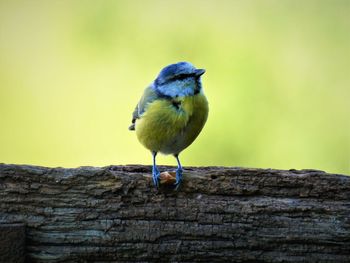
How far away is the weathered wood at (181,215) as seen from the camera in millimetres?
1828

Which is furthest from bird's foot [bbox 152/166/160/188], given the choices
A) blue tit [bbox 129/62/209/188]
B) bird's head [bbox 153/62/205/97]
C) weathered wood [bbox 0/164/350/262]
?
bird's head [bbox 153/62/205/97]

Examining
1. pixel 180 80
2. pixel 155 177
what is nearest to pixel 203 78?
pixel 180 80

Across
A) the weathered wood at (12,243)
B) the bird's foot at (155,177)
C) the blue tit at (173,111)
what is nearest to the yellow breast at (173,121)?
the blue tit at (173,111)

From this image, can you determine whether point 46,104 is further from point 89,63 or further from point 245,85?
point 245,85

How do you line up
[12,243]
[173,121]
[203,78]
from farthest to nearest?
[203,78] < [173,121] < [12,243]

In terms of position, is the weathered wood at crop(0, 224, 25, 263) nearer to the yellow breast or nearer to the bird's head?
the yellow breast

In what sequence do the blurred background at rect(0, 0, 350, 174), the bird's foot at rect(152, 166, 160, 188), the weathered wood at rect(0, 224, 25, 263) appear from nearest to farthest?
the weathered wood at rect(0, 224, 25, 263), the bird's foot at rect(152, 166, 160, 188), the blurred background at rect(0, 0, 350, 174)

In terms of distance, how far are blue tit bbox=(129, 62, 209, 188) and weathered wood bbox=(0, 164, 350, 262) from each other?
53cm

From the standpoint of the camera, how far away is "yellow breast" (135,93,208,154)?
8.19ft

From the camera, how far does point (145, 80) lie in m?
4.19

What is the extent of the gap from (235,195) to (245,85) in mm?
2416

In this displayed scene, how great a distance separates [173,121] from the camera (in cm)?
249

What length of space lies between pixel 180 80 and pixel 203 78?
1.66 meters

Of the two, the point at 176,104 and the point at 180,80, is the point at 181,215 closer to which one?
the point at 176,104
